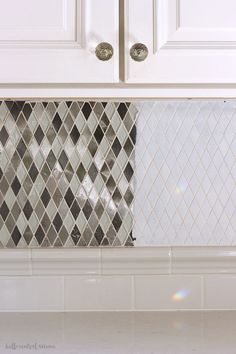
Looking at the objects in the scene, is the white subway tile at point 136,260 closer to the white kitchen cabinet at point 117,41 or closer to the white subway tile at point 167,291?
the white subway tile at point 167,291

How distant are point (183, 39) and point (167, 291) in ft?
2.27

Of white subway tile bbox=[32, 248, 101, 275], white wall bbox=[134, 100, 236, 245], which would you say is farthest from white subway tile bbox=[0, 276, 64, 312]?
white wall bbox=[134, 100, 236, 245]

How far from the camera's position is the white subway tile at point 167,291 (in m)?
1.60

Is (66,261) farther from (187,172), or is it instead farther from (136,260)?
(187,172)

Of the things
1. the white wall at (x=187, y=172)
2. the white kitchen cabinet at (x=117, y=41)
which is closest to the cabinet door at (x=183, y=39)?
the white kitchen cabinet at (x=117, y=41)

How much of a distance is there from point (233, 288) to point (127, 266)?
293 mm

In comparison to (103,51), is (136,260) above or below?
below

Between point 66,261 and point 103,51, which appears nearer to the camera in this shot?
point 103,51

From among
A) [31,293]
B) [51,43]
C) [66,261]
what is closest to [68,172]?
[66,261]

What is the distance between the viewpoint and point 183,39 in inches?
49.4

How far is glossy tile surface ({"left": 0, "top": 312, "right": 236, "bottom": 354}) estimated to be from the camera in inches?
48.2

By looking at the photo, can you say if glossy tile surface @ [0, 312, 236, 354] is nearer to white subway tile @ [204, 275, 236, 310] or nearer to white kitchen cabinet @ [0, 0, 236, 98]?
white subway tile @ [204, 275, 236, 310]

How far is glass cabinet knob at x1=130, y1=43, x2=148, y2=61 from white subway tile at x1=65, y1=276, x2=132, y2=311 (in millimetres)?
633

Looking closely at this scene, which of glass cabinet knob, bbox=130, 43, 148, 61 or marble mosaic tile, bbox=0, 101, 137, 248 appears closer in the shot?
glass cabinet knob, bbox=130, 43, 148, 61
